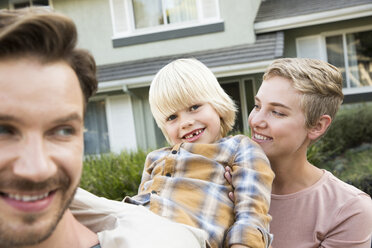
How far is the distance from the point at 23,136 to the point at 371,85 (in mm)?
11461

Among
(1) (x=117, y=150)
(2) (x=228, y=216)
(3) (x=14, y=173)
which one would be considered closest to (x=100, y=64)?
(1) (x=117, y=150)

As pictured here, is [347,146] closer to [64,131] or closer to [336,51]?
[336,51]

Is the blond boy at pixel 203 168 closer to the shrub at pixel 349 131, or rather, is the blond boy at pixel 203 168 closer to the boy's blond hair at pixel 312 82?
the boy's blond hair at pixel 312 82

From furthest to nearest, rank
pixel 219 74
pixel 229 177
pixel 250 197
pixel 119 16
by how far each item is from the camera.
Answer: pixel 119 16 → pixel 219 74 → pixel 229 177 → pixel 250 197

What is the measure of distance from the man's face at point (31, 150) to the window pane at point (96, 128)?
36.1ft

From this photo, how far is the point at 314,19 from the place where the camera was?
397 inches

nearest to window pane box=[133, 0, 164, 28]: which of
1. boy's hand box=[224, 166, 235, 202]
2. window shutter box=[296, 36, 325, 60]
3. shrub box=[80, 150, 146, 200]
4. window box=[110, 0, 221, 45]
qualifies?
window box=[110, 0, 221, 45]

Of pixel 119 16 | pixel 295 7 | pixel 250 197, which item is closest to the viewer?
pixel 250 197

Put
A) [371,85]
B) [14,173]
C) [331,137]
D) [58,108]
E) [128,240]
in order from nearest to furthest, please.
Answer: [14,173] → [58,108] → [128,240] → [331,137] → [371,85]

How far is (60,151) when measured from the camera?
1.20 metres

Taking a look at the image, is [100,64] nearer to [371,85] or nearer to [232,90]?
[232,90]

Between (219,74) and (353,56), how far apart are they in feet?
13.3

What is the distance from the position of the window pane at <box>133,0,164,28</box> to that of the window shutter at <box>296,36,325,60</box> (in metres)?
3.85

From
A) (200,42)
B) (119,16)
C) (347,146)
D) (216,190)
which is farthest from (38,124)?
(119,16)
